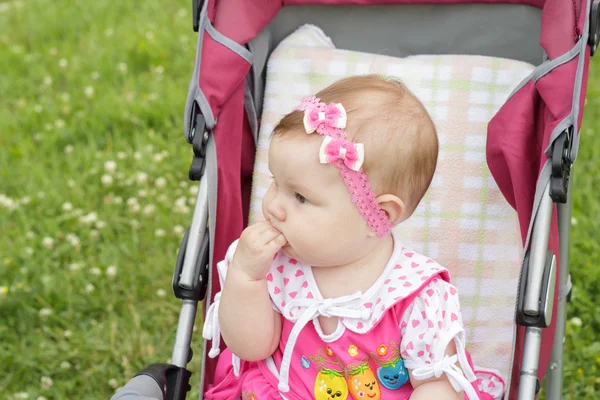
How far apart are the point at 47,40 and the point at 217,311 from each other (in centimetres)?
363

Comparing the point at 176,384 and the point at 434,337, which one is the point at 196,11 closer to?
the point at 176,384

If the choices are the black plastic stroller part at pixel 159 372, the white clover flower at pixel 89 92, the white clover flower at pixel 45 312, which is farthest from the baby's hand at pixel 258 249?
the white clover flower at pixel 89 92

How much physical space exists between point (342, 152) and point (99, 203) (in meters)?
2.33

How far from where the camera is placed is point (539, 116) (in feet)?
7.22

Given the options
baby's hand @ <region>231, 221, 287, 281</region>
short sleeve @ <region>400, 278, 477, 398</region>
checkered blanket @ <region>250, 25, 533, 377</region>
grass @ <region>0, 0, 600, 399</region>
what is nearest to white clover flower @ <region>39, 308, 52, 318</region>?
grass @ <region>0, 0, 600, 399</region>

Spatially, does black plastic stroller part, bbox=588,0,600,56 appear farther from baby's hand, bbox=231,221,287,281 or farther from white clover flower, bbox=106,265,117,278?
white clover flower, bbox=106,265,117,278

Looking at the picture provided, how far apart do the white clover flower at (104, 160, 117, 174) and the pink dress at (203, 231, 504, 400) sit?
82.3 inches

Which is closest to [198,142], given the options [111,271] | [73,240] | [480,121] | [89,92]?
[480,121]

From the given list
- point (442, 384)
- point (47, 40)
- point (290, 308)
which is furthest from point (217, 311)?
point (47, 40)

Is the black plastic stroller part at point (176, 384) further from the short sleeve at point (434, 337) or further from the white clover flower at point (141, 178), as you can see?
the white clover flower at point (141, 178)

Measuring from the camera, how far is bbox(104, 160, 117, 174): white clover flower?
12.9 ft

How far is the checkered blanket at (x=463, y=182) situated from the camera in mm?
2387

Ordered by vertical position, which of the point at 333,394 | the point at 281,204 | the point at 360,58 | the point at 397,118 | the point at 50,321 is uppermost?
the point at 360,58

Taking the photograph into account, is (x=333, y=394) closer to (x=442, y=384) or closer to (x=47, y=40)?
Result: (x=442, y=384)
